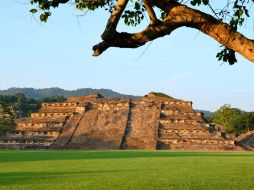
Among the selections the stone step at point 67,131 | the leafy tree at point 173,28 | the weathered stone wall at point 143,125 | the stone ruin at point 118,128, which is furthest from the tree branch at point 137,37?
the stone step at point 67,131

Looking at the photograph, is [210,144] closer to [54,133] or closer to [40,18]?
[54,133]

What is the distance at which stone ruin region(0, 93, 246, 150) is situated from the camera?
154ft

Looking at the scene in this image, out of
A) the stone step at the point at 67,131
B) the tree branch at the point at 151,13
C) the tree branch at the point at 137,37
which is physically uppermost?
the tree branch at the point at 151,13

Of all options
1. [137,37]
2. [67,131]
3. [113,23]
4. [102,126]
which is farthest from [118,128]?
[113,23]

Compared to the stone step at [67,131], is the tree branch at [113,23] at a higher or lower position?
higher

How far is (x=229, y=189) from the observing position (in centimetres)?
954

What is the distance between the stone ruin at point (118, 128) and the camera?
154 feet

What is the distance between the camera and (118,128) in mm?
51125

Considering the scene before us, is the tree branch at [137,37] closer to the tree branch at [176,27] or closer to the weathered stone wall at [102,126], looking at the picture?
the tree branch at [176,27]

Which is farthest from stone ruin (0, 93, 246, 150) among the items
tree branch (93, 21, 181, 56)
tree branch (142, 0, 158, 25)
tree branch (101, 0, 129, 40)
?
tree branch (101, 0, 129, 40)

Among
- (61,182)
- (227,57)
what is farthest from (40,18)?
(61,182)

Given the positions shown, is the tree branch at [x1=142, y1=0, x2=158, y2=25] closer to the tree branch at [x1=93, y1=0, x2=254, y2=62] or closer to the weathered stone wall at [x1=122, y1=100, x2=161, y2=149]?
the tree branch at [x1=93, y1=0, x2=254, y2=62]

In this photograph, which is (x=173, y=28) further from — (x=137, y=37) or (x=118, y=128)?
(x=118, y=128)

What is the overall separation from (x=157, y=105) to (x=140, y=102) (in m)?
2.78
